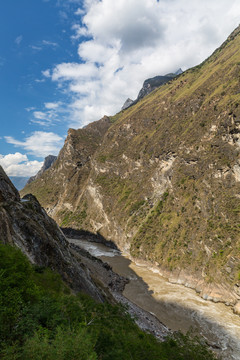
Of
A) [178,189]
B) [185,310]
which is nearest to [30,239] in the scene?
[185,310]

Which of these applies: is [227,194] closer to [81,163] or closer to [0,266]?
[0,266]

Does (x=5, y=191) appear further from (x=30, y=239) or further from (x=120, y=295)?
(x=120, y=295)

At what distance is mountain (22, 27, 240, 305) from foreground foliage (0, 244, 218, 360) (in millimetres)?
37448

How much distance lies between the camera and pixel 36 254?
86.1ft

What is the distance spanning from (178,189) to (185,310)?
43419 mm

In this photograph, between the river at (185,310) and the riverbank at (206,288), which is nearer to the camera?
the river at (185,310)

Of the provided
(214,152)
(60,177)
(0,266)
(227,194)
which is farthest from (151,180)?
(60,177)

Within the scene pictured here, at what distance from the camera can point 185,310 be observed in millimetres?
41531

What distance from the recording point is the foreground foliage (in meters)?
8.78

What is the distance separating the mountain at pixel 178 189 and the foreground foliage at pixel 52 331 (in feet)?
123

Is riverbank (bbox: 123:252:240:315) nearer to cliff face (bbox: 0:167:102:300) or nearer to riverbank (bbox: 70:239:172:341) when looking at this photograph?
riverbank (bbox: 70:239:172:341)

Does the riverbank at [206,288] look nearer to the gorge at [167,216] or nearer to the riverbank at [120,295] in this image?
the gorge at [167,216]

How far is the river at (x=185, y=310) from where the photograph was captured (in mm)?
32969

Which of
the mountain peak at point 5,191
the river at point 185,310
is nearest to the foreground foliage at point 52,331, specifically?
the river at point 185,310
